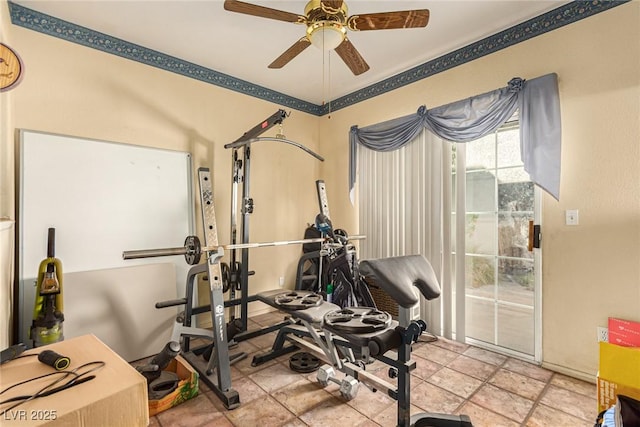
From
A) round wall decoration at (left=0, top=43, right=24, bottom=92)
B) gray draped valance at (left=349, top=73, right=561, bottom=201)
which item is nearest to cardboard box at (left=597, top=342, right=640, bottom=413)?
gray draped valance at (left=349, top=73, right=561, bottom=201)

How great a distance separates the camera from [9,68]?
1431mm

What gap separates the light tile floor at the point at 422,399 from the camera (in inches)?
73.4

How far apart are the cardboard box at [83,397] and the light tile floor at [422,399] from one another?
1.37m

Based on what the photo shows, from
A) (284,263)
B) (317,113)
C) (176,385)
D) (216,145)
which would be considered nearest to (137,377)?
(176,385)

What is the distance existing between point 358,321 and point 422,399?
854mm

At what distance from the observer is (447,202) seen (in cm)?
301

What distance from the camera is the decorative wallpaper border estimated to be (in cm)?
231

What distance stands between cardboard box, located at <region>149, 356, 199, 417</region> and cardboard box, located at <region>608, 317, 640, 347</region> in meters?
2.97

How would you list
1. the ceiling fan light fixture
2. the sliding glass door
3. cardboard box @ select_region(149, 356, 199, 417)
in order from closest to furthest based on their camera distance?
the ceiling fan light fixture, cardboard box @ select_region(149, 356, 199, 417), the sliding glass door

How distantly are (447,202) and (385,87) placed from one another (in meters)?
1.60

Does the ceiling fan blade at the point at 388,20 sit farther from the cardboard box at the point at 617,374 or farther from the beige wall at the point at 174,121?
the cardboard box at the point at 617,374

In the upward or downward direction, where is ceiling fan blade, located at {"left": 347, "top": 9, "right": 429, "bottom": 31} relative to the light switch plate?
upward

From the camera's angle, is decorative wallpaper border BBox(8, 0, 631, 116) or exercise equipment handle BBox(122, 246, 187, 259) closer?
exercise equipment handle BBox(122, 246, 187, 259)

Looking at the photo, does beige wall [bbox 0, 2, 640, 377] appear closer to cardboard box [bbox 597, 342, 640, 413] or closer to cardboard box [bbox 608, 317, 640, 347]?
cardboard box [bbox 608, 317, 640, 347]
